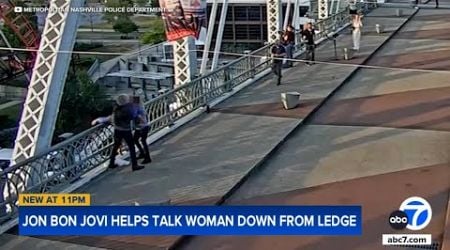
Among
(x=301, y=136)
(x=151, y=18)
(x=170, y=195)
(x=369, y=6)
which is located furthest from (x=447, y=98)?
(x=151, y=18)

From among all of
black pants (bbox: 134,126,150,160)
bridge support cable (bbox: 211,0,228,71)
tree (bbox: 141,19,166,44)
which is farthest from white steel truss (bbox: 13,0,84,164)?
tree (bbox: 141,19,166,44)

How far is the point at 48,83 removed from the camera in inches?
345

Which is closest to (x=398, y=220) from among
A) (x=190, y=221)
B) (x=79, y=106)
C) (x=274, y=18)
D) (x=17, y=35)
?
(x=190, y=221)

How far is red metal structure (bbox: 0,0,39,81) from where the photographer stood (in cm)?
4150

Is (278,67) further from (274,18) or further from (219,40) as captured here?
(274,18)

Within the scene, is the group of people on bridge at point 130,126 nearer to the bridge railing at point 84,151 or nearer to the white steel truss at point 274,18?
the bridge railing at point 84,151

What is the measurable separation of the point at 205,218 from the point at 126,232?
0.91 meters

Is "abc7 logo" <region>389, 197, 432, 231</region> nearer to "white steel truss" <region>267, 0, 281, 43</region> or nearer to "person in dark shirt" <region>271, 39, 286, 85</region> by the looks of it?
"person in dark shirt" <region>271, 39, 286, 85</region>

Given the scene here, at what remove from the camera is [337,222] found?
760 centimetres

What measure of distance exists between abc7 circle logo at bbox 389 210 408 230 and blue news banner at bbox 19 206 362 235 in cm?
44

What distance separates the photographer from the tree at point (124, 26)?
59656 millimetres

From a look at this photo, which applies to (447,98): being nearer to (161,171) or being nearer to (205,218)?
(161,171)

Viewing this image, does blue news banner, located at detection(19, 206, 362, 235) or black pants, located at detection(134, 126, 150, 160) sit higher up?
black pants, located at detection(134, 126, 150, 160)

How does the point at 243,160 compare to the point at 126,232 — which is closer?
the point at 126,232
